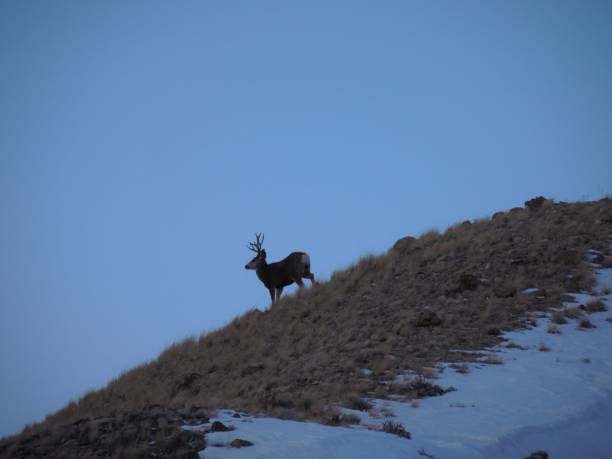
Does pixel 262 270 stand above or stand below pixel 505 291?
above

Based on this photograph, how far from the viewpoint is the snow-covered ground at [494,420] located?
6.45 metres

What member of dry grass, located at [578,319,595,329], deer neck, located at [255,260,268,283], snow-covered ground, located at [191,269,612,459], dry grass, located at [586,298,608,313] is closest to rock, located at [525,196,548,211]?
dry grass, located at [586,298,608,313]

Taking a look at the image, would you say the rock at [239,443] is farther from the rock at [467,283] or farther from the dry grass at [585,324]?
the rock at [467,283]

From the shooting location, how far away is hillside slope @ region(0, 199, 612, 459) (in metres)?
10.7

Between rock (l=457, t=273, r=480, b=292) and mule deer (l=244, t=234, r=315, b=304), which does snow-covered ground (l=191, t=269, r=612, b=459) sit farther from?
mule deer (l=244, t=234, r=315, b=304)

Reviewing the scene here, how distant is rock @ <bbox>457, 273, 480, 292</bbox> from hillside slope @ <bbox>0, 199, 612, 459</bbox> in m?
0.04

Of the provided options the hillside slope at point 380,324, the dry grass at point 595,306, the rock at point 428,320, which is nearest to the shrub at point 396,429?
the hillside slope at point 380,324

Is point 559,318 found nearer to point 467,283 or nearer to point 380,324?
point 467,283

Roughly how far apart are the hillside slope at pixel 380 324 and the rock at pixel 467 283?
0.04 metres

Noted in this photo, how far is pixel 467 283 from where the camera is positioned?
15.0m

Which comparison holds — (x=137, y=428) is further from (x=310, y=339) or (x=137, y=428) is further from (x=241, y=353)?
(x=241, y=353)

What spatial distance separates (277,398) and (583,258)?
402 inches

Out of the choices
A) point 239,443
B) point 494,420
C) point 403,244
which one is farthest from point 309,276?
point 239,443

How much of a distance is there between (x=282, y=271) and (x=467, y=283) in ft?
30.6
